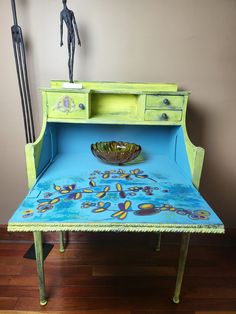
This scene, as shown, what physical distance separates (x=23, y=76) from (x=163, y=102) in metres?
0.76

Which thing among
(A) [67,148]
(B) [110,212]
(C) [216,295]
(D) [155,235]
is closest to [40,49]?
(A) [67,148]

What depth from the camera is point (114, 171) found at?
1.06 metres

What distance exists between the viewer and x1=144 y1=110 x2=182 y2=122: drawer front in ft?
3.54

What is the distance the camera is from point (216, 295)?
1.22 meters

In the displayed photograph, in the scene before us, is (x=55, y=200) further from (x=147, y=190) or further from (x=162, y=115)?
(x=162, y=115)

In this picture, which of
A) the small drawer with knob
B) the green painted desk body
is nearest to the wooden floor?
the green painted desk body

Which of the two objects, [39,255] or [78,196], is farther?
[39,255]

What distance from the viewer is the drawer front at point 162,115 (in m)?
1.08

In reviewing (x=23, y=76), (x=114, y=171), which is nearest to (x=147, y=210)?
(x=114, y=171)

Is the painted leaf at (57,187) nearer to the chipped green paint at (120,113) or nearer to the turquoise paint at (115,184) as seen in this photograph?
the turquoise paint at (115,184)

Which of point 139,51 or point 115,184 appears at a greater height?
point 139,51

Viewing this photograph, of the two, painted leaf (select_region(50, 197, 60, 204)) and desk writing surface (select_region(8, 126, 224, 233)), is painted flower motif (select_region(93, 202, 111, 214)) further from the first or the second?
painted leaf (select_region(50, 197, 60, 204))

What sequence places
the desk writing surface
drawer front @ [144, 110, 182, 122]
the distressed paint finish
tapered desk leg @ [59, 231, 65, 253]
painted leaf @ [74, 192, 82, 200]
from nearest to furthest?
the desk writing surface, painted leaf @ [74, 192, 82, 200], the distressed paint finish, drawer front @ [144, 110, 182, 122], tapered desk leg @ [59, 231, 65, 253]

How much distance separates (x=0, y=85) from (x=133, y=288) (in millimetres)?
1360
